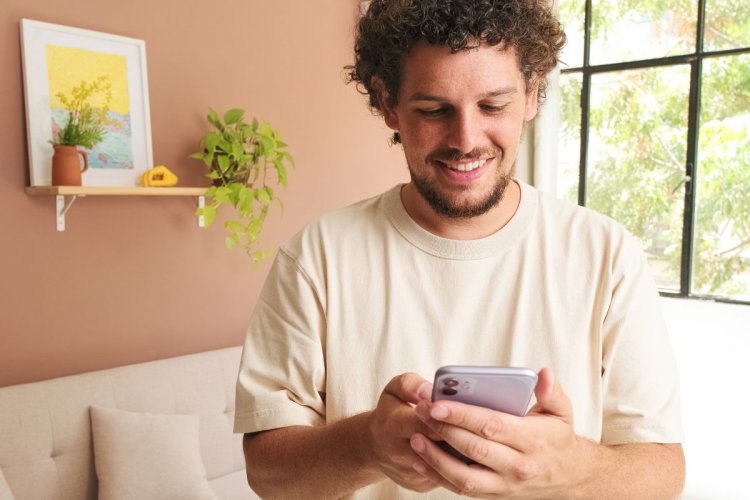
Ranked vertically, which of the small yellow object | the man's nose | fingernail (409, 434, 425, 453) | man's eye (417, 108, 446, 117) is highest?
man's eye (417, 108, 446, 117)

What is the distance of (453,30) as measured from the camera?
1143mm

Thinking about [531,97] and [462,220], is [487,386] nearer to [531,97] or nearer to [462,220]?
[462,220]

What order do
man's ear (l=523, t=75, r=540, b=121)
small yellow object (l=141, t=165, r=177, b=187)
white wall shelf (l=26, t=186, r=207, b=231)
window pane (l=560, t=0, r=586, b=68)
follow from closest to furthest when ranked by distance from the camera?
man's ear (l=523, t=75, r=540, b=121)
white wall shelf (l=26, t=186, r=207, b=231)
small yellow object (l=141, t=165, r=177, b=187)
window pane (l=560, t=0, r=586, b=68)

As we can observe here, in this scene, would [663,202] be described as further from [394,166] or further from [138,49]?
[138,49]

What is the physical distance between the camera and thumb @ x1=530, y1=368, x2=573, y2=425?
0.84 metres

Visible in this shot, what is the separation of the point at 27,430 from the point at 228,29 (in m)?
1.91

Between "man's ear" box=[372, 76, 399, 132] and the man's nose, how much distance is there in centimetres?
19

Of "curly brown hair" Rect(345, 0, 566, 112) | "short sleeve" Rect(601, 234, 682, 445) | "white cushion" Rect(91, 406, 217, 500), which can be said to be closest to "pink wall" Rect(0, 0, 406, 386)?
"white cushion" Rect(91, 406, 217, 500)

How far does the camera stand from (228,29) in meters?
3.16

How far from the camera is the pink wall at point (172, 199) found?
252 centimetres

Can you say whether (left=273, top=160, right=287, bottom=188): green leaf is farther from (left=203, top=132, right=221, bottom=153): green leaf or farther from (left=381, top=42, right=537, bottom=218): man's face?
(left=381, top=42, right=537, bottom=218): man's face

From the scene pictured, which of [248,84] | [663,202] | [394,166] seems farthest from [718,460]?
[248,84]

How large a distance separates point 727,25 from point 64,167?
3248 mm

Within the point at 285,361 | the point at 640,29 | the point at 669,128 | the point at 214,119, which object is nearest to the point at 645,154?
the point at 669,128
